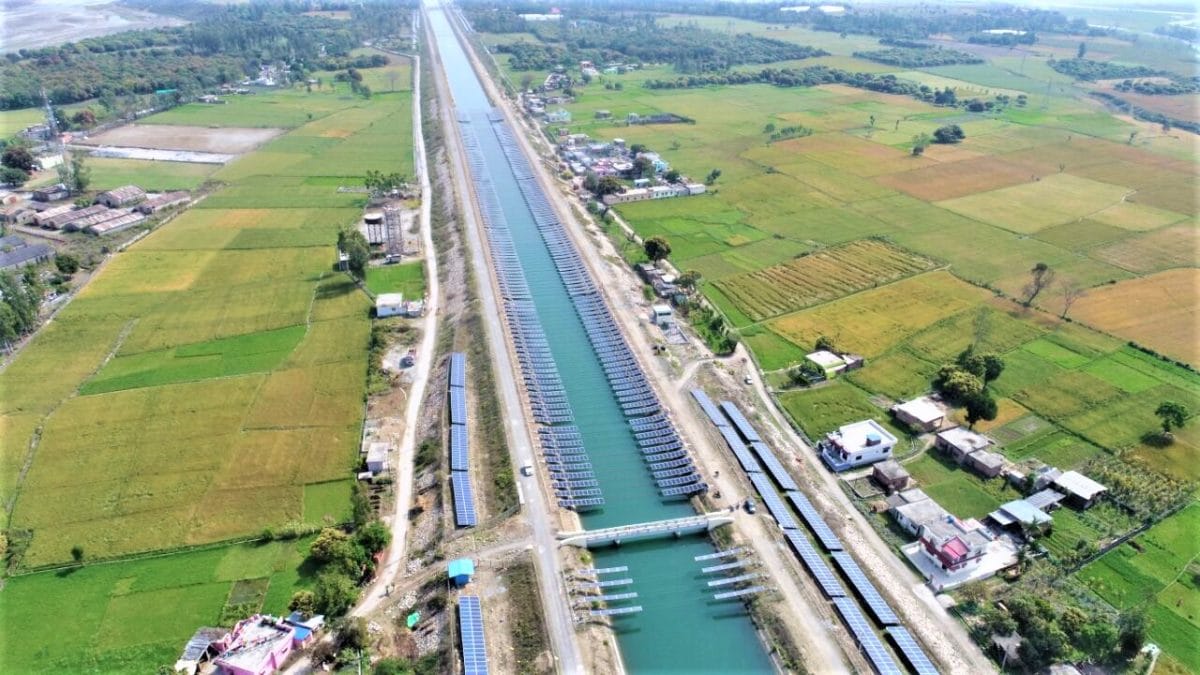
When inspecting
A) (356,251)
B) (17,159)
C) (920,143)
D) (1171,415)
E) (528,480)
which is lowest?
(528,480)

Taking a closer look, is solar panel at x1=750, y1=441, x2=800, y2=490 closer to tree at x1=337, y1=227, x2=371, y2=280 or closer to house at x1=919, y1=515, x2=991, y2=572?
house at x1=919, y1=515, x2=991, y2=572

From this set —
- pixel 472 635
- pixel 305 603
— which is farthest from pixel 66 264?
pixel 472 635

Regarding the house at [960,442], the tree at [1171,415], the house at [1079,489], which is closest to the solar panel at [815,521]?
the house at [960,442]

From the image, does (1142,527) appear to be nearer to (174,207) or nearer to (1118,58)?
(174,207)

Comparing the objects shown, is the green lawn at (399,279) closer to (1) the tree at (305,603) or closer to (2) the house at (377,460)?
(2) the house at (377,460)

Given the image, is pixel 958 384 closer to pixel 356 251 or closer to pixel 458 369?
pixel 458 369

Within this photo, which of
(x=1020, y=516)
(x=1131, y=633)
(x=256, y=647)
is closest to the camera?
(x=256, y=647)

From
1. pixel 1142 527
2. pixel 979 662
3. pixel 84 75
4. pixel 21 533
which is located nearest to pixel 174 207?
pixel 21 533
